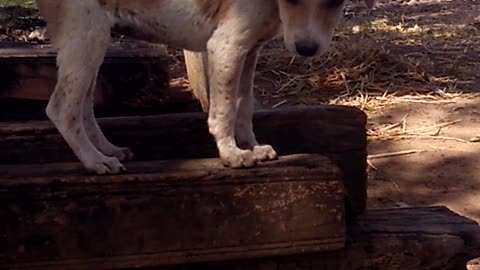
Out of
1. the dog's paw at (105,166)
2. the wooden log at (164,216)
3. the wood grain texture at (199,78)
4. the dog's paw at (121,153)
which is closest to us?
the wooden log at (164,216)

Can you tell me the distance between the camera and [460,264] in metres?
2.46

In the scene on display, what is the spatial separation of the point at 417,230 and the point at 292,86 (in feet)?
9.48

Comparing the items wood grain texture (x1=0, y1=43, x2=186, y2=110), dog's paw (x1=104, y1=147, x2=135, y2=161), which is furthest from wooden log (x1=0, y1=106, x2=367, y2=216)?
wood grain texture (x1=0, y1=43, x2=186, y2=110)

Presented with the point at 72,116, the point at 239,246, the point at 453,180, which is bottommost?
the point at 453,180

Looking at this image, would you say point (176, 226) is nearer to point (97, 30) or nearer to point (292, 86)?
point (97, 30)

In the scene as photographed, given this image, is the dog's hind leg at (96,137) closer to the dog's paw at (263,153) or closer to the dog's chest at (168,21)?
the dog's chest at (168,21)

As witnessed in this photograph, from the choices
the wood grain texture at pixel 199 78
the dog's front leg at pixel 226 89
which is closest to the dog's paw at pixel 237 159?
the dog's front leg at pixel 226 89

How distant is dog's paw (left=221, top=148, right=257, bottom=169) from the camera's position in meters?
2.30

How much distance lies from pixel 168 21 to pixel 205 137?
0.50 m

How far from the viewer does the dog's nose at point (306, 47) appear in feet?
7.21

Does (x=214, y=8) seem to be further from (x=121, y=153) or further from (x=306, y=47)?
(x=121, y=153)

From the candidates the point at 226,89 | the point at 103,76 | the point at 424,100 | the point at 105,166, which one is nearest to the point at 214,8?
the point at 226,89

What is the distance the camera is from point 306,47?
7.23 ft

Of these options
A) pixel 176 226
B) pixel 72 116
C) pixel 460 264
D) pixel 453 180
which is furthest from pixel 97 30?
pixel 453 180
